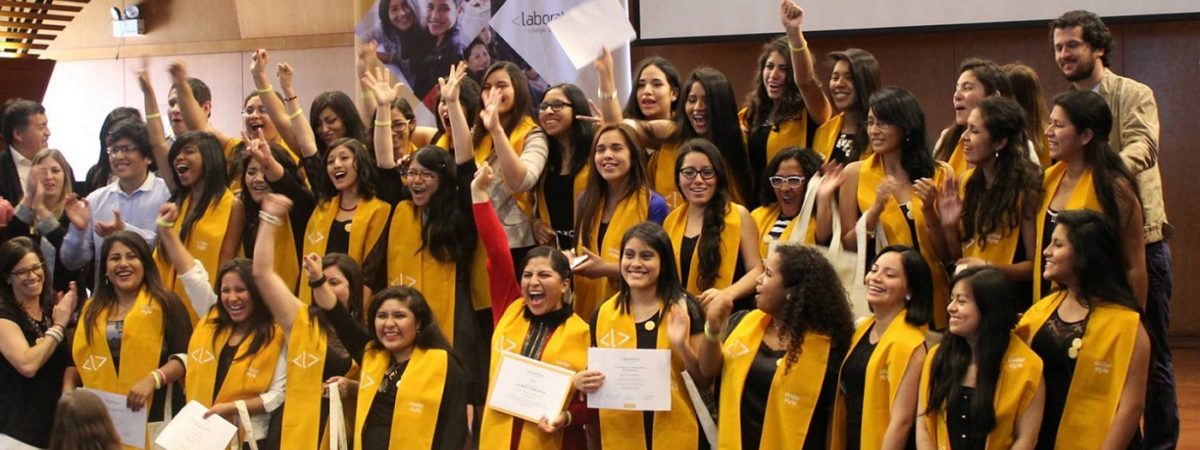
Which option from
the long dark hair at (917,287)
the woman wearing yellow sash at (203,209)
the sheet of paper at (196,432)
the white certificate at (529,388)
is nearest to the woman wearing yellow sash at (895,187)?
the long dark hair at (917,287)

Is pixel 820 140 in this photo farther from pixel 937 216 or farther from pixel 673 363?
pixel 673 363

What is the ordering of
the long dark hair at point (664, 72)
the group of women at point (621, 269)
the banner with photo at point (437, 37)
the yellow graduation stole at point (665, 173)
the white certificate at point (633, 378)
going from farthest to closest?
1. the banner with photo at point (437, 37)
2. the long dark hair at point (664, 72)
3. the yellow graduation stole at point (665, 173)
4. the white certificate at point (633, 378)
5. the group of women at point (621, 269)

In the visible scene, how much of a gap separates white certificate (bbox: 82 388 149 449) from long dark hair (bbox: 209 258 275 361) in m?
0.41

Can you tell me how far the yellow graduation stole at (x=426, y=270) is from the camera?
5285mm

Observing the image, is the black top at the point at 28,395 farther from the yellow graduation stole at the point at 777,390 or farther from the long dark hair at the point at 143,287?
the yellow graduation stole at the point at 777,390

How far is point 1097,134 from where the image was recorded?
429cm

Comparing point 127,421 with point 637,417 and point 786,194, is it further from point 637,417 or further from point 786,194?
point 786,194

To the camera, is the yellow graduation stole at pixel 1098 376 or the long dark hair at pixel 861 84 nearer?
the yellow graduation stole at pixel 1098 376

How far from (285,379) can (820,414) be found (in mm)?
1916

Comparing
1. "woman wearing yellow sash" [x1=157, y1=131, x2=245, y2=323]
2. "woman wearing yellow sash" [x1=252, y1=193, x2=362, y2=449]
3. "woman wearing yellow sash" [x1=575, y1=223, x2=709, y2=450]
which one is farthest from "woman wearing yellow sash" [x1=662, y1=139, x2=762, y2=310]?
"woman wearing yellow sash" [x1=157, y1=131, x2=245, y2=323]

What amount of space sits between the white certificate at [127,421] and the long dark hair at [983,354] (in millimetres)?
2806

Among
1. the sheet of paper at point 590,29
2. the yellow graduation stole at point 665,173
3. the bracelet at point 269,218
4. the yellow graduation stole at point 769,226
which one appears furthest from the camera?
the sheet of paper at point 590,29

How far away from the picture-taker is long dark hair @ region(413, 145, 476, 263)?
206 inches

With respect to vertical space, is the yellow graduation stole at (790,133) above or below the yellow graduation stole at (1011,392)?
above
